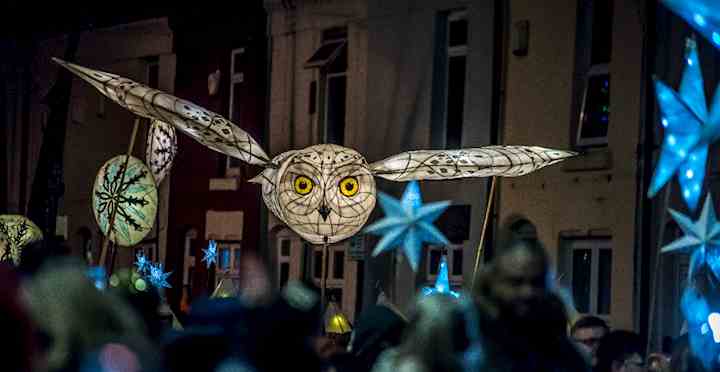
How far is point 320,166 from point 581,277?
19.6 ft

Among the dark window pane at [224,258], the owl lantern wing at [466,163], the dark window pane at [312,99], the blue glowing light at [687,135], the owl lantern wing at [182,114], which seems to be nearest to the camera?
the blue glowing light at [687,135]

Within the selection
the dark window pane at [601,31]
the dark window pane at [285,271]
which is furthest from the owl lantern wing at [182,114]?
the dark window pane at [285,271]

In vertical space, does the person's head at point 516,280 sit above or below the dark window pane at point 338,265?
above

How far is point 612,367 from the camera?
26.2 ft

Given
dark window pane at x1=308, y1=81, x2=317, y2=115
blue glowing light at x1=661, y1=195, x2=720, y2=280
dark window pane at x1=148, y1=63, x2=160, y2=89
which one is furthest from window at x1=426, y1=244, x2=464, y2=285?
blue glowing light at x1=661, y1=195, x2=720, y2=280

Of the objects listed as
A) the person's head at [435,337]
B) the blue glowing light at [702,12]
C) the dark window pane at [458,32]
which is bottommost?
the person's head at [435,337]

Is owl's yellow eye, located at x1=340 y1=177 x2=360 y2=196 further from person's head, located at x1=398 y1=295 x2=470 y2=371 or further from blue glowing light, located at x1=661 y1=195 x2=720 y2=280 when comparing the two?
person's head, located at x1=398 y1=295 x2=470 y2=371

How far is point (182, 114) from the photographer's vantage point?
1252 cm

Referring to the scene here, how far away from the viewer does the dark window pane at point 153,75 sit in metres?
25.0

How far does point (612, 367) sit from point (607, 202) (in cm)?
896

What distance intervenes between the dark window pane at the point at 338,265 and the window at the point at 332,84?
156cm

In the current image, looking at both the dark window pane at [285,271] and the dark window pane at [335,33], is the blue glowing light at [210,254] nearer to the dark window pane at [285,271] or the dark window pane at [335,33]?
the dark window pane at [285,271]

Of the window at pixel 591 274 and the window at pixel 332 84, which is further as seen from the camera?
the window at pixel 332 84

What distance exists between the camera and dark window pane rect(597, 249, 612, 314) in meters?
17.1
